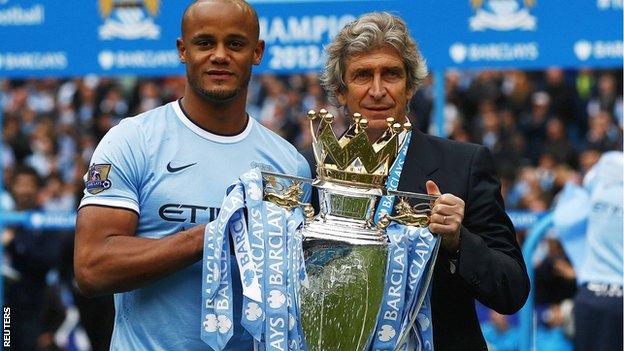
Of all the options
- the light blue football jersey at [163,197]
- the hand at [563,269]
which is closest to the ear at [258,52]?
the light blue football jersey at [163,197]

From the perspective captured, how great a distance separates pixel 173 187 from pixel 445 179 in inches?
32.1

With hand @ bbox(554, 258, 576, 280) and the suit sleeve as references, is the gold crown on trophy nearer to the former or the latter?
the suit sleeve

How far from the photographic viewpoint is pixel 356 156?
11.1 ft

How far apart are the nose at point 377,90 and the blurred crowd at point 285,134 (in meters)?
6.04

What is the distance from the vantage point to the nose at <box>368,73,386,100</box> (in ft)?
12.9

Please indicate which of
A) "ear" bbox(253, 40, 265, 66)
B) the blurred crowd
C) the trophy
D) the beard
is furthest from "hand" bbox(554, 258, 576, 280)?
the trophy

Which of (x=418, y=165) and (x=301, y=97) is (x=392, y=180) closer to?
(x=418, y=165)

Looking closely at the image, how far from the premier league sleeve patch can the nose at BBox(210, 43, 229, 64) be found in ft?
1.32

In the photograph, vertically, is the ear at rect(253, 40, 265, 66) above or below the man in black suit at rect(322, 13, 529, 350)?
above

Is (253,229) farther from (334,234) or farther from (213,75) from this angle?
(213,75)

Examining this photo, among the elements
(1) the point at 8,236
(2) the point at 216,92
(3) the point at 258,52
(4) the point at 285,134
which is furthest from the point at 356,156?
(4) the point at 285,134

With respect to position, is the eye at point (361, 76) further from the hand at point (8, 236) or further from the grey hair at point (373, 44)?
the hand at point (8, 236)

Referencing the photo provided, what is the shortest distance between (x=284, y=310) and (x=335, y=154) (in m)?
0.41

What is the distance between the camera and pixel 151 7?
7.31 m
